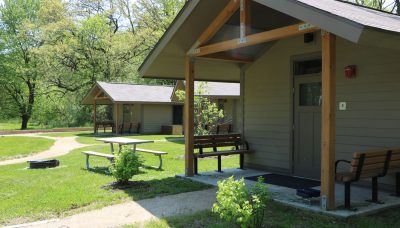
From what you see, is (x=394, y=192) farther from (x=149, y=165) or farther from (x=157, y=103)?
(x=157, y=103)

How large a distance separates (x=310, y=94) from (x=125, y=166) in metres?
4.07

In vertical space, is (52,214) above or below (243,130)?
below

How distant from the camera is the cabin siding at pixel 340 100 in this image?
7008 mm

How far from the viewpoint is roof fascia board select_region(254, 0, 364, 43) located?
4884 mm

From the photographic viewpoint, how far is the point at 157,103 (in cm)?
2738

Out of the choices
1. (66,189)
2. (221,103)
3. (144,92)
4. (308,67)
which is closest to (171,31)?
(308,67)

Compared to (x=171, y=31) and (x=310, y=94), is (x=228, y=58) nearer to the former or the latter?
(x=171, y=31)

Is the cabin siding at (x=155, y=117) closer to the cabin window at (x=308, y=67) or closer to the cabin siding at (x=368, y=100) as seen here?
the cabin window at (x=308, y=67)

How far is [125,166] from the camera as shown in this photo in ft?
25.9

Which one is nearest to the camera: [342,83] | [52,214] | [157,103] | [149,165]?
[52,214]

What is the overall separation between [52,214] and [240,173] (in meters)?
4.41

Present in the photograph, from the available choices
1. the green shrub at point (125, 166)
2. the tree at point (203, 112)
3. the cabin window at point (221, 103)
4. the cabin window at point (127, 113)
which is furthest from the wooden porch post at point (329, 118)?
the cabin window at point (127, 113)

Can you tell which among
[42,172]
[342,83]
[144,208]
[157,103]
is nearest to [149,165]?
[42,172]

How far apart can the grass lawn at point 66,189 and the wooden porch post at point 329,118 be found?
2.70m
